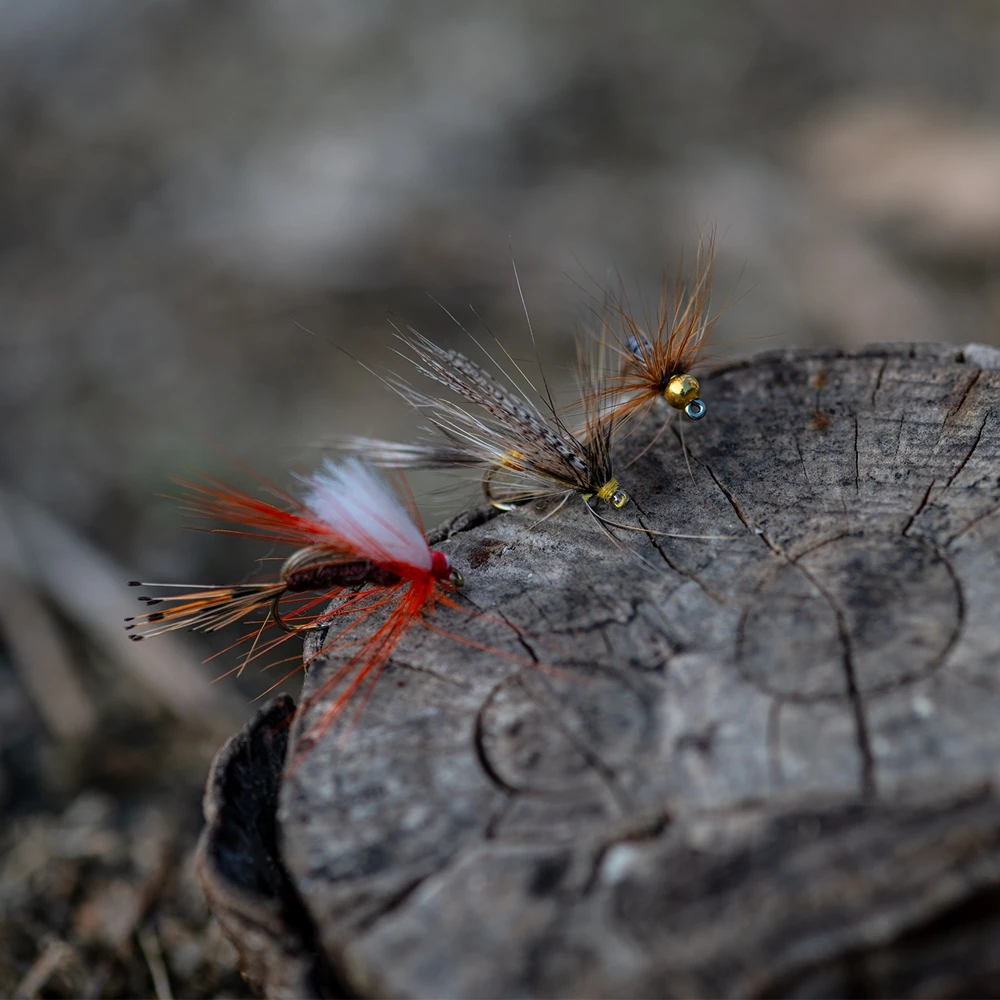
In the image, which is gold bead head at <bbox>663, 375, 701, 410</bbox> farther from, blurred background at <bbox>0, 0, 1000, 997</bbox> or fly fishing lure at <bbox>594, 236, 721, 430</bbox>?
blurred background at <bbox>0, 0, 1000, 997</bbox>

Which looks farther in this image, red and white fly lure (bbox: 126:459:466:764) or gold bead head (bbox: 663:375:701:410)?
gold bead head (bbox: 663:375:701:410)

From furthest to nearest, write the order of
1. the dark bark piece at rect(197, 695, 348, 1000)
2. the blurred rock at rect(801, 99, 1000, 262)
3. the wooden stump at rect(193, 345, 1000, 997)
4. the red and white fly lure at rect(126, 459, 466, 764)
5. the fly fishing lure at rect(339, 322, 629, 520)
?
1. the blurred rock at rect(801, 99, 1000, 262)
2. the fly fishing lure at rect(339, 322, 629, 520)
3. the red and white fly lure at rect(126, 459, 466, 764)
4. the dark bark piece at rect(197, 695, 348, 1000)
5. the wooden stump at rect(193, 345, 1000, 997)

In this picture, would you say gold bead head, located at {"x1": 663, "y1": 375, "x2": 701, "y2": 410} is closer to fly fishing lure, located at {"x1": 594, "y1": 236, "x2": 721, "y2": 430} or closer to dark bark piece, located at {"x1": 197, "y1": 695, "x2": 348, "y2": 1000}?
fly fishing lure, located at {"x1": 594, "y1": 236, "x2": 721, "y2": 430}

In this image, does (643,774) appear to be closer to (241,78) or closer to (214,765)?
(214,765)

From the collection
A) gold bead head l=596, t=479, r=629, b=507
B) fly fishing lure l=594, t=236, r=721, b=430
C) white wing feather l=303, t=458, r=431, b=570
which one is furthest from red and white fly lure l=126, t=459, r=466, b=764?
fly fishing lure l=594, t=236, r=721, b=430

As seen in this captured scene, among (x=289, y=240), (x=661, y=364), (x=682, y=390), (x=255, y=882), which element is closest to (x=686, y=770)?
(x=255, y=882)

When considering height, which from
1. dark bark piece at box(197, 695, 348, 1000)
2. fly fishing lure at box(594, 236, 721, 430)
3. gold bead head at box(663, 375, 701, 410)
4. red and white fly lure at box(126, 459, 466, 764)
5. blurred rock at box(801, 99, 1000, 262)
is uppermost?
blurred rock at box(801, 99, 1000, 262)

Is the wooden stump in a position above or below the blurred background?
below

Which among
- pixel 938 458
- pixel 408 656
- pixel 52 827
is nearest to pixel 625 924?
pixel 408 656

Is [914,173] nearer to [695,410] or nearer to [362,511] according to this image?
[695,410]

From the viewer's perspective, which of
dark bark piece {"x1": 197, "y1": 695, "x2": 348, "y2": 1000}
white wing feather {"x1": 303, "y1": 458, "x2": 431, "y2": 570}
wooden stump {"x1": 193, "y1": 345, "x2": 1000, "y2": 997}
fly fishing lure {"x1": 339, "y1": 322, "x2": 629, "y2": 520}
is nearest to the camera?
wooden stump {"x1": 193, "y1": 345, "x2": 1000, "y2": 997}

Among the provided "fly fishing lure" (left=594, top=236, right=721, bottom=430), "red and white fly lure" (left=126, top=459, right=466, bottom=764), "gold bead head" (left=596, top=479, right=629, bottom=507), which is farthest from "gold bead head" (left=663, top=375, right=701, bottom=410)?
"red and white fly lure" (left=126, top=459, right=466, bottom=764)
